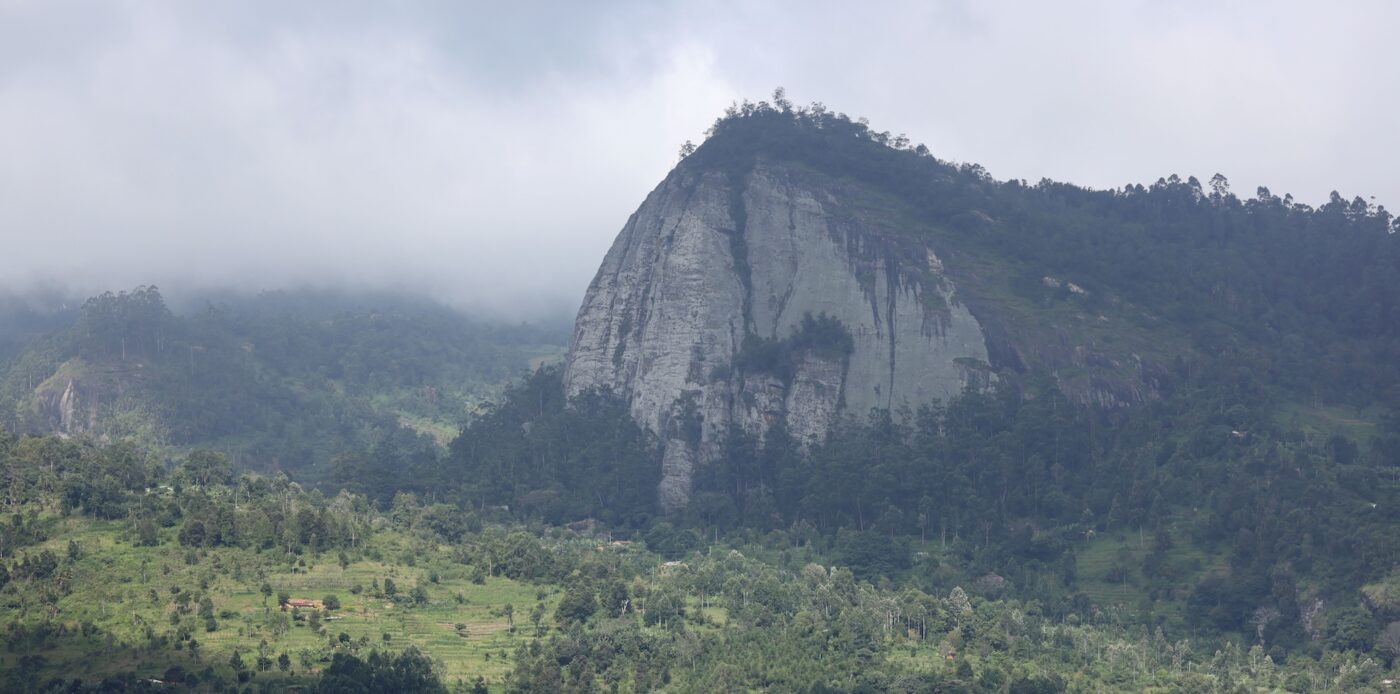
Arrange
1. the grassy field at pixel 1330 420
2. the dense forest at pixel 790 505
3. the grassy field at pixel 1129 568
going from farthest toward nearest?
the grassy field at pixel 1330 420 < the grassy field at pixel 1129 568 < the dense forest at pixel 790 505

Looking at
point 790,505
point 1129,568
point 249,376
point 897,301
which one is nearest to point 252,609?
point 790,505

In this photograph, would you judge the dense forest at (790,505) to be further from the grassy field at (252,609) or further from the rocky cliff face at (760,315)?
the rocky cliff face at (760,315)

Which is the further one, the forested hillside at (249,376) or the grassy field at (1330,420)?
the forested hillside at (249,376)

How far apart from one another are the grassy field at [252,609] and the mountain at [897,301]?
34.5 metres

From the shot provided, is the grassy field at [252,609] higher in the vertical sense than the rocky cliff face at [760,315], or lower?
lower

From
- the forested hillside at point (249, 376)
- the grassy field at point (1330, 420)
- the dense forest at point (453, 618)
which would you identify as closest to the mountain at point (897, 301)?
the grassy field at point (1330, 420)

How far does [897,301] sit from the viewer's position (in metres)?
123

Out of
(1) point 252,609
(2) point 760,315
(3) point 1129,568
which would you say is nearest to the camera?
(1) point 252,609

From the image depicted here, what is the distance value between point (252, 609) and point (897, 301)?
198 ft

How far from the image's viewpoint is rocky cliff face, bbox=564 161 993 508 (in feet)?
391

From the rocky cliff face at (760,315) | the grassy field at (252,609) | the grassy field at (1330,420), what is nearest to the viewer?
the grassy field at (252,609)

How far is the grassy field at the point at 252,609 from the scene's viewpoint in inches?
2827

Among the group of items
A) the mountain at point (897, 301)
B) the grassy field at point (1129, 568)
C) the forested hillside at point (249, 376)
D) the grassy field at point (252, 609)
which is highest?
the mountain at point (897, 301)

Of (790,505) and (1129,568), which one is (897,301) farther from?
(1129,568)
